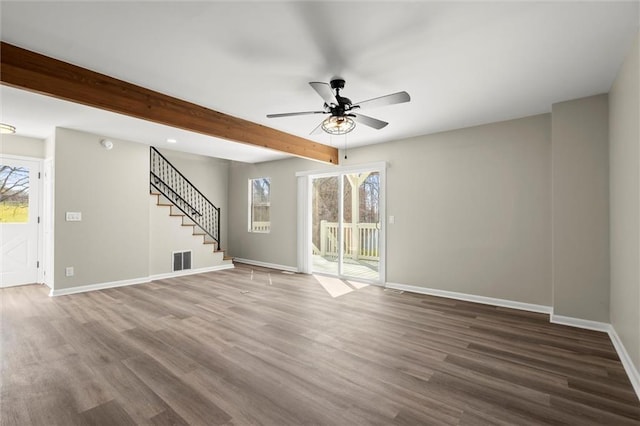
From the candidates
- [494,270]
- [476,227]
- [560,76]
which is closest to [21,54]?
[560,76]

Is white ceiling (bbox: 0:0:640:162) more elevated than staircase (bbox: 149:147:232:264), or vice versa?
white ceiling (bbox: 0:0:640:162)

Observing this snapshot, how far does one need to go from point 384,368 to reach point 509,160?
3.44 metres

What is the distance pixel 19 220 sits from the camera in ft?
17.2

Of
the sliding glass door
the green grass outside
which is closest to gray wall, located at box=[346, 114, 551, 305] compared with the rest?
the sliding glass door

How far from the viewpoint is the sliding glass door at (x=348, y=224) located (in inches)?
223

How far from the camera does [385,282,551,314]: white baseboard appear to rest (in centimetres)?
398

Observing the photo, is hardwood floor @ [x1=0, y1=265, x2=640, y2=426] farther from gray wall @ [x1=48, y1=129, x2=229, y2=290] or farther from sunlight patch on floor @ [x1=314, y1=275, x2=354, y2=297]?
gray wall @ [x1=48, y1=129, x2=229, y2=290]

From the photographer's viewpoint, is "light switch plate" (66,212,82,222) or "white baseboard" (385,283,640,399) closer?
"white baseboard" (385,283,640,399)

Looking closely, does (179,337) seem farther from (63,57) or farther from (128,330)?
(63,57)

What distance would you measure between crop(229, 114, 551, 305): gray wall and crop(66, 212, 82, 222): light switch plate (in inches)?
191

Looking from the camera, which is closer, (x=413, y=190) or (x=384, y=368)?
(x=384, y=368)

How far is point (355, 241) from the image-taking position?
610cm

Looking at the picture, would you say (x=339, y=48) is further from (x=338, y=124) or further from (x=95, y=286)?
(x=95, y=286)

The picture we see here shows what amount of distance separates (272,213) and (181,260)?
2.30m
